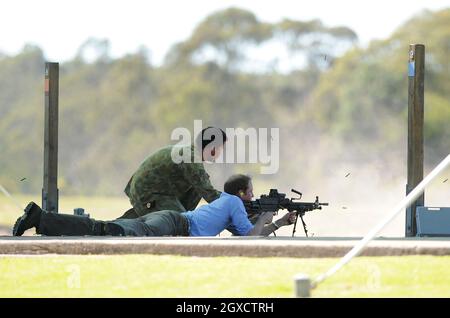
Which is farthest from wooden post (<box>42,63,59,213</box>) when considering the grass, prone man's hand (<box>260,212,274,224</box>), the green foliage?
the green foliage

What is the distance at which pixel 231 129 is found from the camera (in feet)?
137

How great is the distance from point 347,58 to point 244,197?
36.5 meters

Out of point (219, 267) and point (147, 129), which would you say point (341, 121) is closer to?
point (147, 129)

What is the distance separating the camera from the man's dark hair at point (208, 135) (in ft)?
39.9

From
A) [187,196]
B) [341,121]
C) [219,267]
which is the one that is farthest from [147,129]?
[219,267]

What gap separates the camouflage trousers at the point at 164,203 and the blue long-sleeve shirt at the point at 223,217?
0.98 meters

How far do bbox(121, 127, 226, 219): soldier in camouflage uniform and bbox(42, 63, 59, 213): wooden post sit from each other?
1.51 meters

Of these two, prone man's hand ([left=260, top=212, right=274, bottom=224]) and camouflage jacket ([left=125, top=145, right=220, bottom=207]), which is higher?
camouflage jacket ([left=125, top=145, right=220, bottom=207])

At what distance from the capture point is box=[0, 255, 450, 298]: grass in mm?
8484

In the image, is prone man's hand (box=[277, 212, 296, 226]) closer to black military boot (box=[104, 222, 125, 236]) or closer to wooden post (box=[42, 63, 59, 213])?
black military boot (box=[104, 222, 125, 236])

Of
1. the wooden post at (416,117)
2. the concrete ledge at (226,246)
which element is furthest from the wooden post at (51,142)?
the wooden post at (416,117)

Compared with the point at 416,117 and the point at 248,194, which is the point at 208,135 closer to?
the point at 248,194
